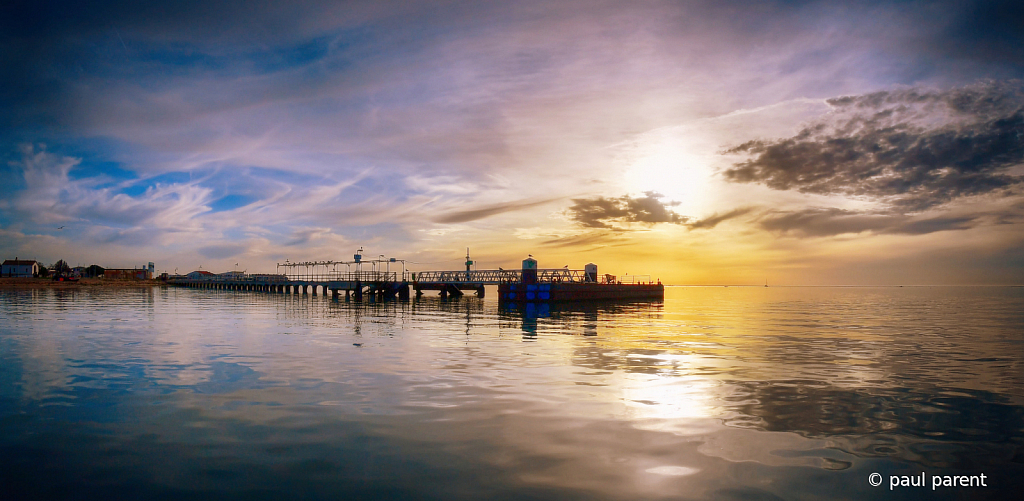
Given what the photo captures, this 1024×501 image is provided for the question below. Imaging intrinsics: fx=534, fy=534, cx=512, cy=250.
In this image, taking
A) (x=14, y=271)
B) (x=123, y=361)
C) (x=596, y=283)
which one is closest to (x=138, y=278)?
(x=14, y=271)

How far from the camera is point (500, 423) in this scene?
33.6 feet

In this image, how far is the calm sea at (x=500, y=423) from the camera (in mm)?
7363

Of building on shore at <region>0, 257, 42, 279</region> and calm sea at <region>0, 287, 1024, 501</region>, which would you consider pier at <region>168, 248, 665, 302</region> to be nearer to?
calm sea at <region>0, 287, 1024, 501</region>

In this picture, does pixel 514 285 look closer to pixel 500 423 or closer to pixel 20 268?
pixel 500 423

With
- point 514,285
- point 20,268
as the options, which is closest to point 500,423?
point 514,285

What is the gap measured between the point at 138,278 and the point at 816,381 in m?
233

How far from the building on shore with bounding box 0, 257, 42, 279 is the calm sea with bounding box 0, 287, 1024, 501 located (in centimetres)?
19196

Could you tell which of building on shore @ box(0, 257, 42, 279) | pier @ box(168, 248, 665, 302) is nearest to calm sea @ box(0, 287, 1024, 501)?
pier @ box(168, 248, 665, 302)

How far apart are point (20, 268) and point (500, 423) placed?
702 feet

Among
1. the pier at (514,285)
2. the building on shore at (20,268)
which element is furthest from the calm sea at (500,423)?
the building on shore at (20,268)

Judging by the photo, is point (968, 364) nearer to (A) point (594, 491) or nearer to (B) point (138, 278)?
(A) point (594, 491)

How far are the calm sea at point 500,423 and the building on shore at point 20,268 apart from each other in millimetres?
191958

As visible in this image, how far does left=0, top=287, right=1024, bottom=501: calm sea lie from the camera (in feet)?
24.2

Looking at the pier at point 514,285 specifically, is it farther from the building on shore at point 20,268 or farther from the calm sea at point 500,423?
the building on shore at point 20,268
